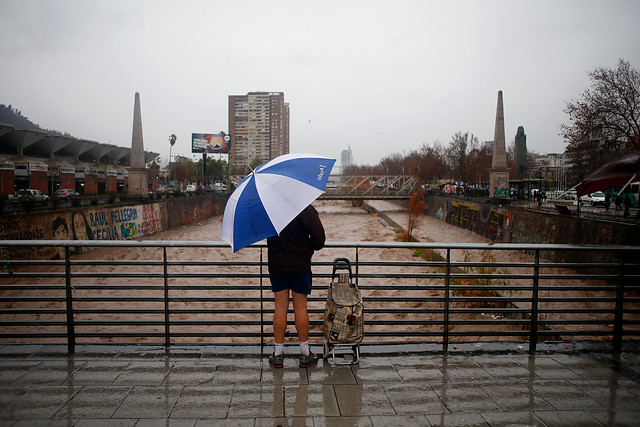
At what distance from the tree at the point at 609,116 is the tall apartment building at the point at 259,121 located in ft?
321

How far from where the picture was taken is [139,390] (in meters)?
3.38

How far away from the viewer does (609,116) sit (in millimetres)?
19328

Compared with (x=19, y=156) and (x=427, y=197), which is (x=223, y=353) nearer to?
(x=427, y=197)

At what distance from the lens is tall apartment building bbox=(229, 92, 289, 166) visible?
115188 mm

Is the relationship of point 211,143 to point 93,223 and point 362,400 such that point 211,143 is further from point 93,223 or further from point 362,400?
point 362,400

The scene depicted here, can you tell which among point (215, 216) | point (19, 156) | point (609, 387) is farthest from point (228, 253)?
point (19, 156)

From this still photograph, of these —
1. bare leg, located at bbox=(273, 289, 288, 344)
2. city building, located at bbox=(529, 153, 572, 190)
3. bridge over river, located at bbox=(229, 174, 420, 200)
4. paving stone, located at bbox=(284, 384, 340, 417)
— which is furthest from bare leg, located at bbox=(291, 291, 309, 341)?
bridge over river, located at bbox=(229, 174, 420, 200)

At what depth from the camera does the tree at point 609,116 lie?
18906 mm

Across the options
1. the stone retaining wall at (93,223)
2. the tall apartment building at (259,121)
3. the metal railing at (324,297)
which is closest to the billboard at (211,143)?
the stone retaining wall at (93,223)

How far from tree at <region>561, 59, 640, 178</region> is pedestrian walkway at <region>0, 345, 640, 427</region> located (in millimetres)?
19482

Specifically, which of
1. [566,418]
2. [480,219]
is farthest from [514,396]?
[480,219]

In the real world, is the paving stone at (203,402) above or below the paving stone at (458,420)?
below

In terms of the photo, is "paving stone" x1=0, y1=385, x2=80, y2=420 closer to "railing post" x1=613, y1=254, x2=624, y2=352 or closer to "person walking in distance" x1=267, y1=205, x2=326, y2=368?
"person walking in distance" x1=267, y1=205, x2=326, y2=368

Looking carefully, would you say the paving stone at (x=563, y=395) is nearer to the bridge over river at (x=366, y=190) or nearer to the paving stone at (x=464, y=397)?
the paving stone at (x=464, y=397)
